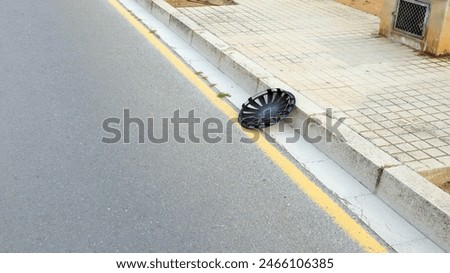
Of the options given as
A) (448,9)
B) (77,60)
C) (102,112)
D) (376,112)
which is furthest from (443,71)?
(77,60)

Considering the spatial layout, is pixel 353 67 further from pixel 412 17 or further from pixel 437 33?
pixel 412 17

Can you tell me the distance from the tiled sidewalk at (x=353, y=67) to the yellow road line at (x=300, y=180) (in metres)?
0.73

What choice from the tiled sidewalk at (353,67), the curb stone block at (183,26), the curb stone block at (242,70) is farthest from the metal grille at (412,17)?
the curb stone block at (183,26)

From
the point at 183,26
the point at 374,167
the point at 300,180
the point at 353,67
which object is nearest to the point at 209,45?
the point at 183,26

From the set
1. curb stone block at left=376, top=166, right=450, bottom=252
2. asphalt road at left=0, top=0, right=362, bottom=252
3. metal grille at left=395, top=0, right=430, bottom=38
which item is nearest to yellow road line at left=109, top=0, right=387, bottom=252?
asphalt road at left=0, top=0, right=362, bottom=252

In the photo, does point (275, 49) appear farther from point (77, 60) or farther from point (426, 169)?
point (426, 169)

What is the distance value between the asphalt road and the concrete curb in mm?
503

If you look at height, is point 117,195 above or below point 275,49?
below

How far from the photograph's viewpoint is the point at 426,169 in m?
4.33

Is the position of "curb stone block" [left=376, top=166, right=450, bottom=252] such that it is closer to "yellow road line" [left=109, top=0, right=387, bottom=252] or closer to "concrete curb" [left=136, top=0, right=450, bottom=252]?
"concrete curb" [left=136, top=0, right=450, bottom=252]

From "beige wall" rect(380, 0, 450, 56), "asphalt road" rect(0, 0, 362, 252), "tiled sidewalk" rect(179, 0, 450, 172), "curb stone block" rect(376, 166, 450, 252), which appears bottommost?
"asphalt road" rect(0, 0, 362, 252)

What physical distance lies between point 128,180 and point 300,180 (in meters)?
1.33

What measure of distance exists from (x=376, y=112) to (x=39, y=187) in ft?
10.2

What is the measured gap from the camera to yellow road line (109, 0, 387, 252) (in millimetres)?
3812
